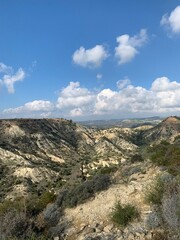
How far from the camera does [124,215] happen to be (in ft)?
31.9

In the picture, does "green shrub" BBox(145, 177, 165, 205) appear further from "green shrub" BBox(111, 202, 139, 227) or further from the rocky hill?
"green shrub" BBox(111, 202, 139, 227)

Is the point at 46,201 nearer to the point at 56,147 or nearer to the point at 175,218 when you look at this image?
the point at 175,218

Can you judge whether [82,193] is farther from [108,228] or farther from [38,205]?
[108,228]

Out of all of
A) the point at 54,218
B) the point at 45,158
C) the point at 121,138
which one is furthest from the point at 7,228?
the point at 121,138

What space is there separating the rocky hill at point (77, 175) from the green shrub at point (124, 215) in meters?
0.19

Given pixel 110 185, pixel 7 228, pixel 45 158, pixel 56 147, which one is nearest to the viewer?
pixel 7 228

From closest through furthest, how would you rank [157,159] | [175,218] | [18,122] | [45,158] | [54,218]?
[175,218] → [54,218] → [157,159] → [45,158] → [18,122]

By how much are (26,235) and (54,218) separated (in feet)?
8.37

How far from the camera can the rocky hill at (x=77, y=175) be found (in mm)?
10141

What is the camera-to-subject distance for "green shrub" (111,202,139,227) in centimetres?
963

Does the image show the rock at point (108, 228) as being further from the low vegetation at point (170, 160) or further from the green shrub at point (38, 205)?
the low vegetation at point (170, 160)

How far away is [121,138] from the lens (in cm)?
12638

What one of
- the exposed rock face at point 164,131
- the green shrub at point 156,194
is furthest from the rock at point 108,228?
the exposed rock face at point 164,131

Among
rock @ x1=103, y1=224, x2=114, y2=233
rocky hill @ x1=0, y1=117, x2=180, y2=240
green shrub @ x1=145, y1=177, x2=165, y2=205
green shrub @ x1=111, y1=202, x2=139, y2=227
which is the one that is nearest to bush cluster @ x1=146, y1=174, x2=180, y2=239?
green shrub @ x1=145, y1=177, x2=165, y2=205
